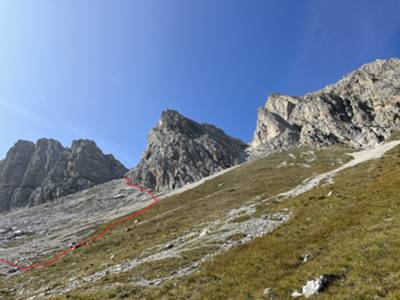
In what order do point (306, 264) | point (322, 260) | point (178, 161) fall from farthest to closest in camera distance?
1. point (178, 161)
2. point (306, 264)
3. point (322, 260)

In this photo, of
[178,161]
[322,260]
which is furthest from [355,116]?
[322,260]

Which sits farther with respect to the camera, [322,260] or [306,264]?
[306,264]

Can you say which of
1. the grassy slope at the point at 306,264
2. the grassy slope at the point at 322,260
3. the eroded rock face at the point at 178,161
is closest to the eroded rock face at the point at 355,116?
the eroded rock face at the point at 178,161

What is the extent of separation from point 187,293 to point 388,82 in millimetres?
219663

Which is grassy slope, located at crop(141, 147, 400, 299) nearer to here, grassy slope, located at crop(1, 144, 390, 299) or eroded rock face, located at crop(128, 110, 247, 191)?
grassy slope, located at crop(1, 144, 390, 299)

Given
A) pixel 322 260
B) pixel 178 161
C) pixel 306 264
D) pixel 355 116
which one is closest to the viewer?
pixel 322 260

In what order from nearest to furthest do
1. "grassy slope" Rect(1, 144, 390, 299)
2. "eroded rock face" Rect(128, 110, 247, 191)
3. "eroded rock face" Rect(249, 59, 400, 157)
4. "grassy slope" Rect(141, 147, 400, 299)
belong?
"grassy slope" Rect(141, 147, 400, 299), "grassy slope" Rect(1, 144, 390, 299), "eroded rock face" Rect(249, 59, 400, 157), "eroded rock face" Rect(128, 110, 247, 191)

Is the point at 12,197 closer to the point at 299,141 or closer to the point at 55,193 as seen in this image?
the point at 55,193

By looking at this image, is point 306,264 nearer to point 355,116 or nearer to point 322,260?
point 322,260

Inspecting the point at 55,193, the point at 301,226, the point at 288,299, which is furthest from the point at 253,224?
the point at 55,193

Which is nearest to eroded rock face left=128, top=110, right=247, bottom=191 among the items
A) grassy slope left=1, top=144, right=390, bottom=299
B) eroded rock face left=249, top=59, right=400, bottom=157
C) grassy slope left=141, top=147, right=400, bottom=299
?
eroded rock face left=249, top=59, right=400, bottom=157

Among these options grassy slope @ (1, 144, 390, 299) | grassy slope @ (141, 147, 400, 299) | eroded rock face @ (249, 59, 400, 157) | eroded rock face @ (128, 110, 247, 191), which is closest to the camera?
grassy slope @ (141, 147, 400, 299)

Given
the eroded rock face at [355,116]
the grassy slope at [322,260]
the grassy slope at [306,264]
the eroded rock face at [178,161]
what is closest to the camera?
the grassy slope at [322,260]

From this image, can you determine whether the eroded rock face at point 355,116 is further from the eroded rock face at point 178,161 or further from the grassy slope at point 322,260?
the grassy slope at point 322,260
